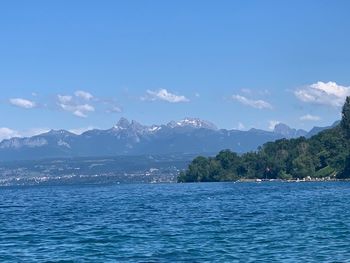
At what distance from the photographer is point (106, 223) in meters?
76.3

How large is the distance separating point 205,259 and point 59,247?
1271 centimetres


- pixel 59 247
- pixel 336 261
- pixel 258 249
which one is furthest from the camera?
pixel 59 247

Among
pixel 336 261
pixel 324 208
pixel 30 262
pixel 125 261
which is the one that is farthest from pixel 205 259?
pixel 324 208

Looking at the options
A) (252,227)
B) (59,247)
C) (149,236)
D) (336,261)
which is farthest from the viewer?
(252,227)

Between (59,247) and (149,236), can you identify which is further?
(149,236)

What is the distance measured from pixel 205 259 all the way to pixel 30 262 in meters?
11.2

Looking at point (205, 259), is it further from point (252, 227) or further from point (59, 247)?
point (252, 227)

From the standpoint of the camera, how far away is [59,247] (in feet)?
189

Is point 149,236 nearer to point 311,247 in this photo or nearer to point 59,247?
point 59,247

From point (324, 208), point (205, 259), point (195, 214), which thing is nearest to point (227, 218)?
point (195, 214)

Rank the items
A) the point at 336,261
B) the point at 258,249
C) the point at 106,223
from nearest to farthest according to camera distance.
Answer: the point at 336,261 → the point at 258,249 → the point at 106,223

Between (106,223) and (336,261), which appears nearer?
(336,261)

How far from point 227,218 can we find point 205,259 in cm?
3017

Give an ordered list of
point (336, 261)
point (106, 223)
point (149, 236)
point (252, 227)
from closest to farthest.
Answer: point (336, 261) → point (149, 236) → point (252, 227) → point (106, 223)
